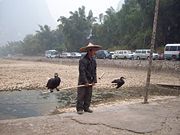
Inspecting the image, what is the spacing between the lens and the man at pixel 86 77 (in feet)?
28.0

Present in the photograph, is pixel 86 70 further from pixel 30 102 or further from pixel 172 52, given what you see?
pixel 172 52

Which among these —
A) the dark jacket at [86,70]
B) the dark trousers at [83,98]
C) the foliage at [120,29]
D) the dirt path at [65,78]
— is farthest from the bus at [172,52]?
the dark trousers at [83,98]

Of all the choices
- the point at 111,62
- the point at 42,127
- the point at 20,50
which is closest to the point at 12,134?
the point at 42,127

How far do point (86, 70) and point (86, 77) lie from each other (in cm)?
20

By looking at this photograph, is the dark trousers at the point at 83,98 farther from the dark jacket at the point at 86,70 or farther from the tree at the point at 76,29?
the tree at the point at 76,29

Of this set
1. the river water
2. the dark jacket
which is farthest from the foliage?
the dark jacket

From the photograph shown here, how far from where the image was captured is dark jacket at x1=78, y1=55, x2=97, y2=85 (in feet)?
28.0

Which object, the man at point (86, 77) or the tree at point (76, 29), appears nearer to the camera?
the man at point (86, 77)

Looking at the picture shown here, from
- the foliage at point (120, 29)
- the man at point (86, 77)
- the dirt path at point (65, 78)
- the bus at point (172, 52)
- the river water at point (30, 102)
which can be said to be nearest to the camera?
the man at point (86, 77)

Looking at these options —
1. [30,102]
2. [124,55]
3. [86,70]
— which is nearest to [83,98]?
[86,70]

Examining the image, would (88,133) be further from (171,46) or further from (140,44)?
(140,44)

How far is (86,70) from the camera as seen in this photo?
343 inches

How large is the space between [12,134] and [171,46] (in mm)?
31746

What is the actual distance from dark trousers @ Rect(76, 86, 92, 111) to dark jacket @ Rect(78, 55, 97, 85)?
229mm
